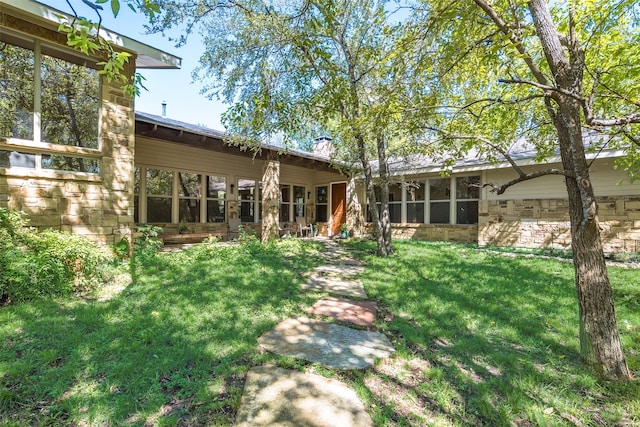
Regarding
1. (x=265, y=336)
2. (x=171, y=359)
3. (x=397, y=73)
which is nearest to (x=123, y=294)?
(x=171, y=359)

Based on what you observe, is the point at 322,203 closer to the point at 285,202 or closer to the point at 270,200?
the point at 285,202

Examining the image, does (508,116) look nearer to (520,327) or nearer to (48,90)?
(520,327)

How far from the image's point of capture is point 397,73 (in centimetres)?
405

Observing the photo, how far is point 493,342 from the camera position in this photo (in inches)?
116

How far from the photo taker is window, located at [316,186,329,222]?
12812mm

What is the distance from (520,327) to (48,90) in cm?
715

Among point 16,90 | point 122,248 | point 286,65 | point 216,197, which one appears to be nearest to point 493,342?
point 286,65

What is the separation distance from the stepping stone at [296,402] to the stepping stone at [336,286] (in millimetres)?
2063

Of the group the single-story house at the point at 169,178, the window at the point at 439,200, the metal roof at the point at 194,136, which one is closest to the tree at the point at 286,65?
the metal roof at the point at 194,136

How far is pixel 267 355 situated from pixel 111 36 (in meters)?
5.49

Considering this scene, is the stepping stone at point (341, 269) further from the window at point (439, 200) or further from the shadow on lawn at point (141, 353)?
the window at point (439, 200)

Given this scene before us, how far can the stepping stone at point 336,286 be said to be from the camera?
4254 millimetres

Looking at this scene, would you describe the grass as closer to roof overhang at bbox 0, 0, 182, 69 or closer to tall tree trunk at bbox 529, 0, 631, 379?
tall tree trunk at bbox 529, 0, 631, 379

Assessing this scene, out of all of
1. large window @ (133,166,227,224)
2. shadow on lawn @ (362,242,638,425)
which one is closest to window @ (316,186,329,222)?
large window @ (133,166,227,224)
